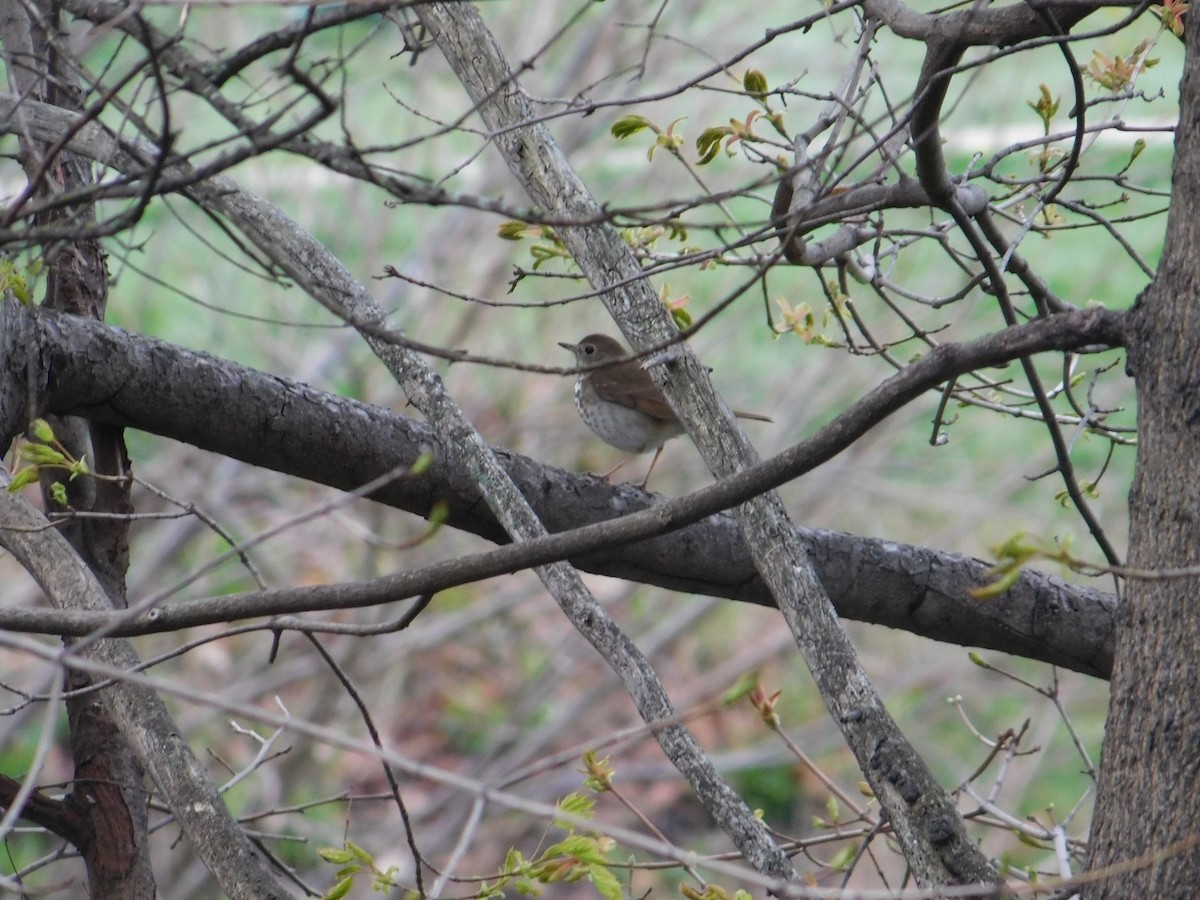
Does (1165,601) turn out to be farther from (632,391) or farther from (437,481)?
(632,391)

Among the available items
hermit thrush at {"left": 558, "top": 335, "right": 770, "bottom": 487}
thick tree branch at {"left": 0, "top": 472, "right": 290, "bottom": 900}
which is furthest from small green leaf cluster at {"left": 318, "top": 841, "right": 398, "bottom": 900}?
hermit thrush at {"left": 558, "top": 335, "right": 770, "bottom": 487}

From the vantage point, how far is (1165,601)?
153 cm

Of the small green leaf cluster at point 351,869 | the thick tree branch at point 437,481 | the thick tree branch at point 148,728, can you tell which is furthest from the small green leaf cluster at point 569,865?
the thick tree branch at point 437,481

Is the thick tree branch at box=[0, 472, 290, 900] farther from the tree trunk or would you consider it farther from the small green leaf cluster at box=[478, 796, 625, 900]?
the tree trunk

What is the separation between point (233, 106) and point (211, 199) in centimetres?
12

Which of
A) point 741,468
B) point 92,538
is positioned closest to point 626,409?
point 92,538

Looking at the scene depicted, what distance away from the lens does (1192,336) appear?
1.48 meters

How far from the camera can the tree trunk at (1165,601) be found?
58.6 inches

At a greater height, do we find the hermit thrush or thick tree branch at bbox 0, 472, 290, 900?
the hermit thrush

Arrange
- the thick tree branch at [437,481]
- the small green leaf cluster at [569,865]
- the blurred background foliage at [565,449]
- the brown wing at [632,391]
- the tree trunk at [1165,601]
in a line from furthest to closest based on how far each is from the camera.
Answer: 1. the blurred background foliage at [565,449]
2. the brown wing at [632,391]
3. the thick tree branch at [437,481]
4. the small green leaf cluster at [569,865]
5. the tree trunk at [1165,601]

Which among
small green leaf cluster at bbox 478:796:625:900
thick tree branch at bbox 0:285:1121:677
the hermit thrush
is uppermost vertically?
the hermit thrush

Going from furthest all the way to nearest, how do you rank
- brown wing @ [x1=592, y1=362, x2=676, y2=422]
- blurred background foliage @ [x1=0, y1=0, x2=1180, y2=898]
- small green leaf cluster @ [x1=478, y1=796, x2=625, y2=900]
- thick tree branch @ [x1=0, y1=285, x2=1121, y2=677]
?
blurred background foliage @ [x1=0, y1=0, x2=1180, y2=898] → brown wing @ [x1=592, y1=362, x2=676, y2=422] → thick tree branch @ [x1=0, y1=285, x2=1121, y2=677] → small green leaf cluster @ [x1=478, y1=796, x2=625, y2=900]

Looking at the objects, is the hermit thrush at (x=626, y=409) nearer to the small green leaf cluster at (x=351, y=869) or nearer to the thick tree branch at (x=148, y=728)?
the thick tree branch at (x=148, y=728)

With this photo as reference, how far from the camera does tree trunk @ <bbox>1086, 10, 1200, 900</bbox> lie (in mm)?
1487
